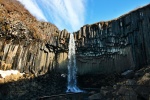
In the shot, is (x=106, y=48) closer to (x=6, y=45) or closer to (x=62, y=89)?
(x=62, y=89)

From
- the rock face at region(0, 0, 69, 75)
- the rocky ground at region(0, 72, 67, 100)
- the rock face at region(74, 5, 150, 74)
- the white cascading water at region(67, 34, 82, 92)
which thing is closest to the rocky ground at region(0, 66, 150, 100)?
the rocky ground at region(0, 72, 67, 100)

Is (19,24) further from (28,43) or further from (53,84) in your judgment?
(53,84)

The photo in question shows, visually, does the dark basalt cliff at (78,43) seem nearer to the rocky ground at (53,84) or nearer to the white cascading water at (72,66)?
the white cascading water at (72,66)

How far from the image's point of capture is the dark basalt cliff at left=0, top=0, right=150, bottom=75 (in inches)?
1081

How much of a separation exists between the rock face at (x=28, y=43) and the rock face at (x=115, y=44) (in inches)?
134

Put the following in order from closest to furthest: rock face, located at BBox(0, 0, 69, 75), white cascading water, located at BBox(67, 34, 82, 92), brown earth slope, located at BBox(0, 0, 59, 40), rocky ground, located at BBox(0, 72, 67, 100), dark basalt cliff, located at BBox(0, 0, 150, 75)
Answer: rocky ground, located at BBox(0, 72, 67, 100), brown earth slope, located at BBox(0, 0, 59, 40), rock face, located at BBox(0, 0, 69, 75), dark basalt cliff, located at BBox(0, 0, 150, 75), white cascading water, located at BBox(67, 34, 82, 92)

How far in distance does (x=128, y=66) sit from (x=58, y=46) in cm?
1120

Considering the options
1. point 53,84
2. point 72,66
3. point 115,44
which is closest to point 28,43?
point 53,84

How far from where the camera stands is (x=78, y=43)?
117 feet

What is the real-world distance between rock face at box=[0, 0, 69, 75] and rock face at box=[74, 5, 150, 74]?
340 cm

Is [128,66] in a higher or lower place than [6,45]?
lower

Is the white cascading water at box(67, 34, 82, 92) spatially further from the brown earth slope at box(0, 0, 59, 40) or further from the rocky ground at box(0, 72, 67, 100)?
the brown earth slope at box(0, 0, 59, 40)

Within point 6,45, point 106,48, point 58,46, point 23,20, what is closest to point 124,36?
point 106,48

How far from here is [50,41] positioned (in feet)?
107
